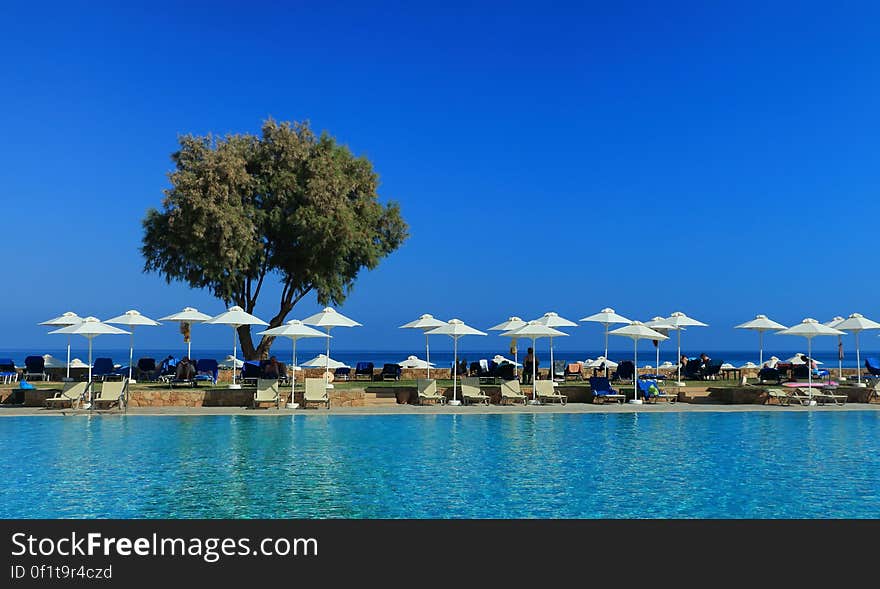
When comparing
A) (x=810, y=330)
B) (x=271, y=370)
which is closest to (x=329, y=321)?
(x=271, y=370)

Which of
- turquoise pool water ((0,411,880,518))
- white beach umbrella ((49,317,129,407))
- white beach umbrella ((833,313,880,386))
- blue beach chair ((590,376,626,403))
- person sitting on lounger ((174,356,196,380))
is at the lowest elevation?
turquoise pool water ((0,411,880,518))

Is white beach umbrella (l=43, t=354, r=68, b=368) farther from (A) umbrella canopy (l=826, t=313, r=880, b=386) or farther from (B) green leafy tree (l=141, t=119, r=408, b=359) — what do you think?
(A) umbrella canopy (l=826, t=313, r=880, b=386)

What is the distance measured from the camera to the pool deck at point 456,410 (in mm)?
19141

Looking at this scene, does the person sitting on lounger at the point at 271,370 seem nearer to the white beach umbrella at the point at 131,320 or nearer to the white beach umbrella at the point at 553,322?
the white beach umbrella at the point at 131,320

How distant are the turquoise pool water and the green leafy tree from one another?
32.3 feet

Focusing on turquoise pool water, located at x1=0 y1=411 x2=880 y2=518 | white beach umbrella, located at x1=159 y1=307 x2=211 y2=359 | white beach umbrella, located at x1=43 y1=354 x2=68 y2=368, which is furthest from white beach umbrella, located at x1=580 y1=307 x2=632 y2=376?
white beach umbrella, located at x1=43 y1=354 x2=68 y2=368

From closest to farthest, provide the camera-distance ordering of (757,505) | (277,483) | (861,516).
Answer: (861,516)
(757,505)
(277,483)

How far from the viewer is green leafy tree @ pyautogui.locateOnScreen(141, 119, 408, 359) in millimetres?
26203

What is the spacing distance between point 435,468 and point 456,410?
8590mm

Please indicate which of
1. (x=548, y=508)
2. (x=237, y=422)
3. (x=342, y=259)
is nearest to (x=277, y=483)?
(x=548, y=508)

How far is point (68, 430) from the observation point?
1606 centimetres

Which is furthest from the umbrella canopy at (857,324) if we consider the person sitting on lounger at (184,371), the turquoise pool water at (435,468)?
the person sitting on lounger at (184,371)
